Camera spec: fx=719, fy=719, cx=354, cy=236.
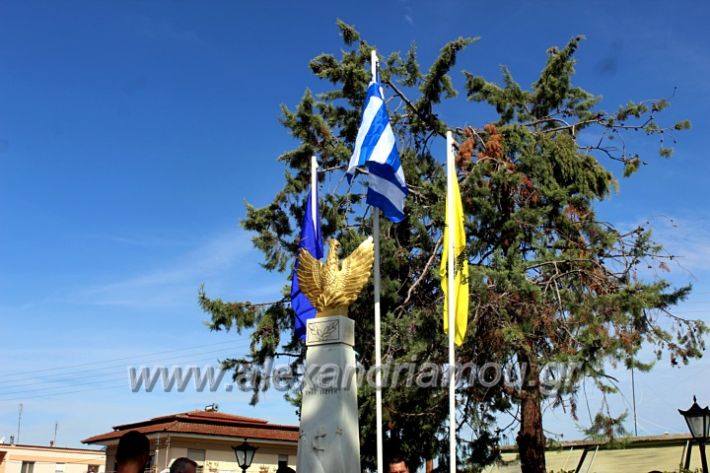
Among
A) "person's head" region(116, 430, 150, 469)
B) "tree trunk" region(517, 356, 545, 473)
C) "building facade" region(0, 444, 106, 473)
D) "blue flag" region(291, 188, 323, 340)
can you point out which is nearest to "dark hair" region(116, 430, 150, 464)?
"person's head" region(116, 430, 150, 469)

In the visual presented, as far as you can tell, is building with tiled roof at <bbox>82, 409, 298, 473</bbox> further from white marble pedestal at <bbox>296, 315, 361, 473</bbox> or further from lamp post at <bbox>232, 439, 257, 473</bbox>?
white marble pedestal at <bbox>296, 315, 361, 473</bbox>

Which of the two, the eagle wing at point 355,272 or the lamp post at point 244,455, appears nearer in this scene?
the eagle wing at point 355,272

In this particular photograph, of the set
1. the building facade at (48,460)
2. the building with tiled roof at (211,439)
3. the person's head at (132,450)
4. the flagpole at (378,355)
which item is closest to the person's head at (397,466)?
the person's head at (132,450)

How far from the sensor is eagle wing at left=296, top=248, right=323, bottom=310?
1058cm

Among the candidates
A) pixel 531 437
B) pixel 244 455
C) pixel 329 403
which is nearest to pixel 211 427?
pixel 244 455

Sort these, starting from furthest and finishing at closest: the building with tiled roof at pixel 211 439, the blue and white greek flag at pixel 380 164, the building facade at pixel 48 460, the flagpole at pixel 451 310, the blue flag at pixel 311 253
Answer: the building facade at pixel 48 460, the building with tiled roof at pixel 211 439, the blue flag at pixel 311 253, the blue and white greek flag at pixel 380 164, the flagpole at pixel 451 310

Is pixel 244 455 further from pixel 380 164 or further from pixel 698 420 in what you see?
pixel 698 420

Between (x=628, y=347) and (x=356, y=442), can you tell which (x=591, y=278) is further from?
(x=356, y=442)

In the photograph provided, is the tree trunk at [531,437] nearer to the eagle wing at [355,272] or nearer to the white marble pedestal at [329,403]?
the eagle wing at [355,272]

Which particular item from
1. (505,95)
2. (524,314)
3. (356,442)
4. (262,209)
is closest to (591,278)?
(524,314)

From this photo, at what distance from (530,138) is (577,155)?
1385mm

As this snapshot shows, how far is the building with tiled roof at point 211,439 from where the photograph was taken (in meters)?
25.8

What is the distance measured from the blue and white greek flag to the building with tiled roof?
1636cm

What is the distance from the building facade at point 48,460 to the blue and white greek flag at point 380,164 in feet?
125
